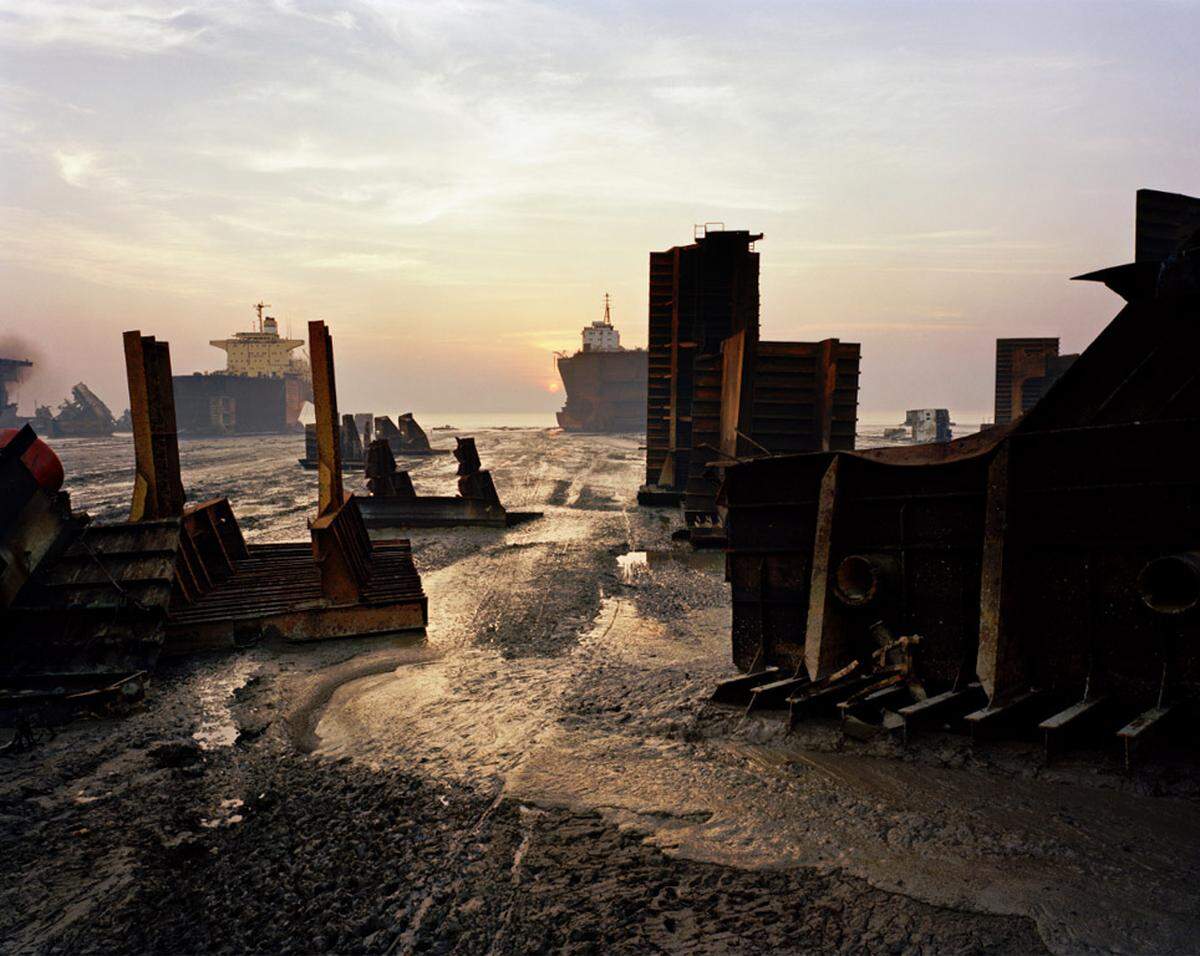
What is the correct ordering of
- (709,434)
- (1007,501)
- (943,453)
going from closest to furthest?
(1007,501) < (943,453) < (709,434)

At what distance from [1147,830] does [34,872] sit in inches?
213

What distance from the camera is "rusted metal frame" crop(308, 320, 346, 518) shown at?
8594mm

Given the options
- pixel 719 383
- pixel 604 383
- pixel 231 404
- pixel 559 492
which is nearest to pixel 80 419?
pixel 231 404

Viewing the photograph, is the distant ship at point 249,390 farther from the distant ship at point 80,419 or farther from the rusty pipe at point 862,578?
the rusty pipe at point 862,578

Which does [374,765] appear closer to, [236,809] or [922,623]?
[236,809]

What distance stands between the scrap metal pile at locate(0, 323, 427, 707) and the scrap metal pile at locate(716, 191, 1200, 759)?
14.7ft

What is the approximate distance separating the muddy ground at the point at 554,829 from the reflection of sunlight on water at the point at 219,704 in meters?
0.03

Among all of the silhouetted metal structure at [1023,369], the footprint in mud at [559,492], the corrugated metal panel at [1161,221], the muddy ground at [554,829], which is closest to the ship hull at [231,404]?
the footprint in mud at [559,492]

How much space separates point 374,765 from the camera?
462cm

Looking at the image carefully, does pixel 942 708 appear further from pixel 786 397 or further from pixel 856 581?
pixel 786 397

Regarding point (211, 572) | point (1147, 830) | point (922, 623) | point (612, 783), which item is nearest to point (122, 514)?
point (211, 572)

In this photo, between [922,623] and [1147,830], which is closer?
[1147,830]

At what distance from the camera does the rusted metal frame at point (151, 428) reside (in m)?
7.69

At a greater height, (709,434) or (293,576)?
(709,434)
